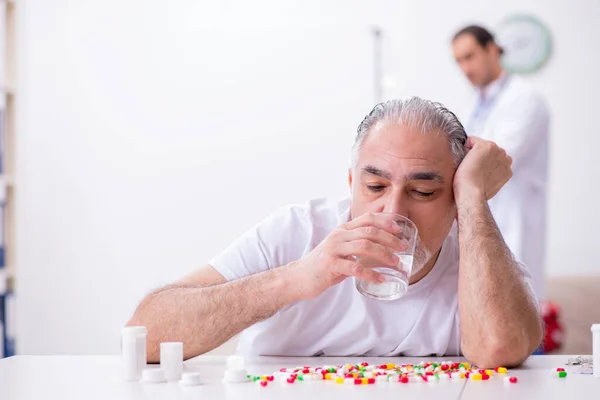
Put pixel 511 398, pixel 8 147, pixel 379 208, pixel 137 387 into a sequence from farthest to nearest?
pixel 8 147, pixel 379 208, pixel 137 387, pixel 511 398

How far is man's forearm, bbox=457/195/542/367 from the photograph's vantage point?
1607 mm

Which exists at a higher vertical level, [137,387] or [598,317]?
[137,387]

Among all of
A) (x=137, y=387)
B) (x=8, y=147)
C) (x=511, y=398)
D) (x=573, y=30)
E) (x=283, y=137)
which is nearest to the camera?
(x=511, y=398)

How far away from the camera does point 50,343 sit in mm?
5328

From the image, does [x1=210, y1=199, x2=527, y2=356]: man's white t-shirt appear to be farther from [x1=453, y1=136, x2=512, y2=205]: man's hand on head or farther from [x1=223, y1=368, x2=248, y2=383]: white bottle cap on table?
[x1=223, y1=368, x2=248, y2=383]: white bottle cap on table

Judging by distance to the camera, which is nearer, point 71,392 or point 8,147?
point 71,392

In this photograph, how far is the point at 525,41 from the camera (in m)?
4.87

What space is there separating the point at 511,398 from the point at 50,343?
4581 mm

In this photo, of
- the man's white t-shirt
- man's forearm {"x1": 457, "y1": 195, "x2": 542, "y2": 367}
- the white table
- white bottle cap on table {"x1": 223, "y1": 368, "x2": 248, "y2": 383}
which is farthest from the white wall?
white bottle cap on table {"x1": 223, "y1": 368, "x2": 248, "y2": 383}

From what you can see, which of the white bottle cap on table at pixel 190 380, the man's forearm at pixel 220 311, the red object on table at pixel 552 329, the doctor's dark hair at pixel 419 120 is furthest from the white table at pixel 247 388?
the red object on table at pixel 552 329

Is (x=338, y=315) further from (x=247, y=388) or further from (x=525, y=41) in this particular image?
(x=525, y=41)

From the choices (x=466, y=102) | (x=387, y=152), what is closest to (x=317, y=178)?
(x=466, y=102)

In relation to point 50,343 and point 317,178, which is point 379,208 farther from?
point 50,343

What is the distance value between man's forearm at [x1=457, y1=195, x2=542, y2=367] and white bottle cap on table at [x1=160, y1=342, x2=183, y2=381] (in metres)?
0.58
